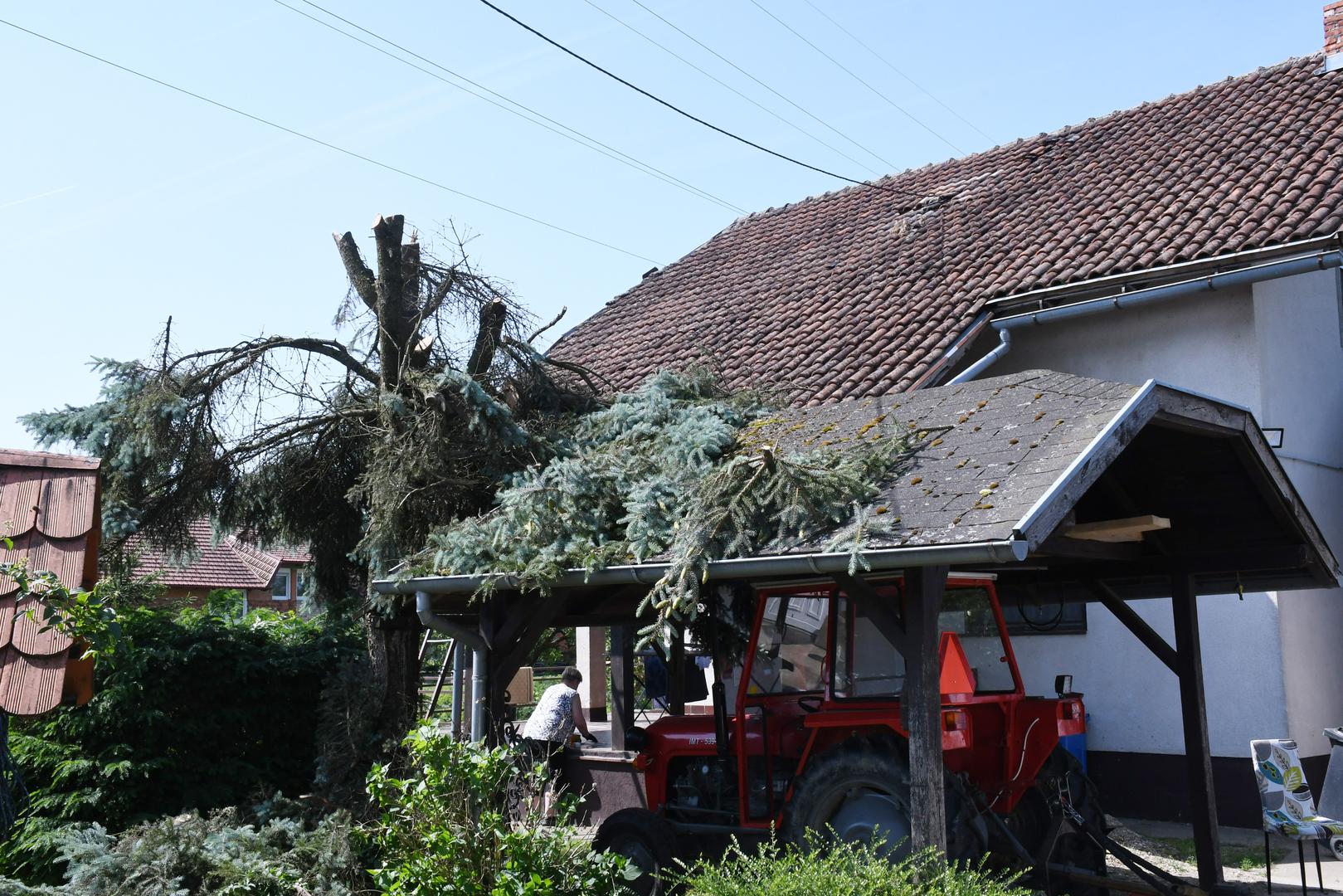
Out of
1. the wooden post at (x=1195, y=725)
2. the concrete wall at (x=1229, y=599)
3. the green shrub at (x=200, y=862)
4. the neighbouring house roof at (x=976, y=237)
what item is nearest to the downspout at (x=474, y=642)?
the green shrub at (x=200, y=862)

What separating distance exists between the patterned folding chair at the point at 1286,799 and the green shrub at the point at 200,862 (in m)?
6.09

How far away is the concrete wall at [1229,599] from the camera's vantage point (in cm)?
1073

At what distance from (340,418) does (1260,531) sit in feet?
24.5

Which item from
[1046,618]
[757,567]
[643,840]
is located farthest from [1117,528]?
[1046,618]

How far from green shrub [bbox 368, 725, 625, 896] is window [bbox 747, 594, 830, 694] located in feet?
5.45

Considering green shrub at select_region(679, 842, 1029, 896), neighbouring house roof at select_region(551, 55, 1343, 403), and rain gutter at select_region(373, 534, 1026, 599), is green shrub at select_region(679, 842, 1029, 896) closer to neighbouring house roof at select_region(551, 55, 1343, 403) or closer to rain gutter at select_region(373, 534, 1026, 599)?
rain gutter at select_region(373, 534, 1026, 599)

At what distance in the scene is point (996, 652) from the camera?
7.63 meters

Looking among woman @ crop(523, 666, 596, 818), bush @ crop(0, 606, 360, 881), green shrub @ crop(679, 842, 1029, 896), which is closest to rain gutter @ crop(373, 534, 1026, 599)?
green shrub @ crop(679, 842, 1029, 896)

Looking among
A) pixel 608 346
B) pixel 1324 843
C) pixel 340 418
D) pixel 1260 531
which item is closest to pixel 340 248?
pixel 340 418

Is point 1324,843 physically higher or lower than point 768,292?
lower

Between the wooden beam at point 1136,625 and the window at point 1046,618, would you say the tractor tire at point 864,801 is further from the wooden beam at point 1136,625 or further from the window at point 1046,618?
the window at point 1046,618

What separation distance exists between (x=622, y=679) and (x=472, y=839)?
5180 millimetres

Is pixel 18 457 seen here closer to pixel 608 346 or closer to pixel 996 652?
pixel 996 652

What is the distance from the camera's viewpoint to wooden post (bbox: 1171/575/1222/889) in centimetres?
816
